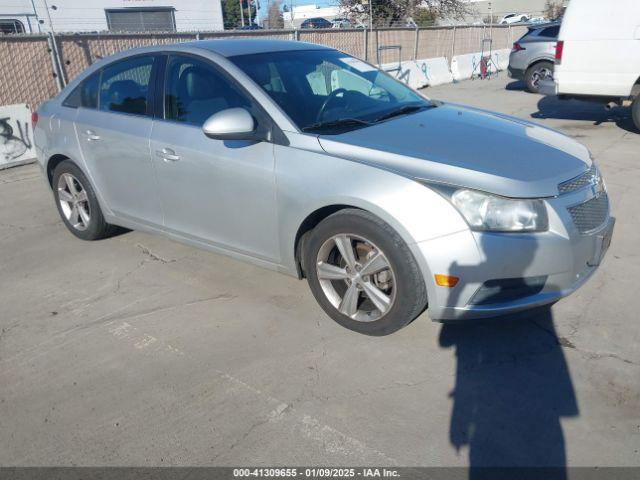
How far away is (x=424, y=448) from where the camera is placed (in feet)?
7.70

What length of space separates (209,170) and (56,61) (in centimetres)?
749

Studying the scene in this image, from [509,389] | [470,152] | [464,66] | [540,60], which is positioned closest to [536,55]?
[540,60]

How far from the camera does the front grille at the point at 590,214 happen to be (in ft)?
9.22

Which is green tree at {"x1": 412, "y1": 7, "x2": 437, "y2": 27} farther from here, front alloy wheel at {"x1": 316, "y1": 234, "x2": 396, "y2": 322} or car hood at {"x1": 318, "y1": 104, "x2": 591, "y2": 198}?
front alloy wheel at {"x1": 316, "y1": 234, "x2": 396, "y2": 322}

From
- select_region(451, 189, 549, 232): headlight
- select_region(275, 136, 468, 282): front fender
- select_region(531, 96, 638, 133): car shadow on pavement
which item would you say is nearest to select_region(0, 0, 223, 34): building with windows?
select_region(531, 96, 638, 133): car shadow on pavement

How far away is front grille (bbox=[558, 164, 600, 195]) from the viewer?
9.29 feet

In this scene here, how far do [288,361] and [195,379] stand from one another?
1.70ft

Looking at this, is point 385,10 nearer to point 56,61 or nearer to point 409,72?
point 409,72

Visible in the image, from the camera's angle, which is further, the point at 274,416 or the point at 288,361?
the point at 288,361

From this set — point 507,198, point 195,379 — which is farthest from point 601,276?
point 195,379

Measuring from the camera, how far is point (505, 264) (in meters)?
2.63

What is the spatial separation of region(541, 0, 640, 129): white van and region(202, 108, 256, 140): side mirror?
7.35 metres

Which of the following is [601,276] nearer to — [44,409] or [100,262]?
[44,409]

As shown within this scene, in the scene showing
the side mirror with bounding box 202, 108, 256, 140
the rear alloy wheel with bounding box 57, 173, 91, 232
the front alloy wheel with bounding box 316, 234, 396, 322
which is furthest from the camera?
the rear alloy wheel with bounding box 57, 173, 91, 232
